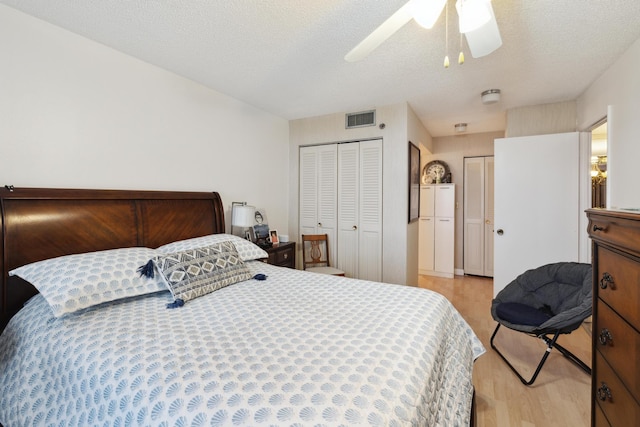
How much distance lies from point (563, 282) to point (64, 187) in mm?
3791

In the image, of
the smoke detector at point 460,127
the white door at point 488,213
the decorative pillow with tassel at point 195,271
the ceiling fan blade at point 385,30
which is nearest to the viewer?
the ceiling fan blade at point 385,30

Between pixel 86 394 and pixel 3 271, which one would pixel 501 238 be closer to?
pixel 86 394

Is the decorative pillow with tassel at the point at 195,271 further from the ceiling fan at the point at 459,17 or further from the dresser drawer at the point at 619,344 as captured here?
the dresser drawer at the point at 619,344

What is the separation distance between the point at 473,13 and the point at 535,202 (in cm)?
270

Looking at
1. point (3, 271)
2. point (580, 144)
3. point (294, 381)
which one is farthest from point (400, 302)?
point (580, 144)

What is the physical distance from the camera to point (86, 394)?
104 centimetres

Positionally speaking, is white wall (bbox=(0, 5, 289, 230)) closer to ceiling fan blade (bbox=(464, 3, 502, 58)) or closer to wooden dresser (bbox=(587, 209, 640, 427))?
ceiling fan blade (bbox=(464, 3, 502, 58))

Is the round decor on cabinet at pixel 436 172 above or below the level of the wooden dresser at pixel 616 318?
above

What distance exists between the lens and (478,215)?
4.81 m

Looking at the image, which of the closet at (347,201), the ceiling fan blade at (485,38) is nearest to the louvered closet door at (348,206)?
the closet at (347,201)

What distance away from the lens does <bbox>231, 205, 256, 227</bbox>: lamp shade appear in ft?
9.56

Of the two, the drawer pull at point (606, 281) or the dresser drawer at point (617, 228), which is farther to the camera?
the drawer pull at point (606, 281)

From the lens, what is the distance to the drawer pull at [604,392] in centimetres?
116

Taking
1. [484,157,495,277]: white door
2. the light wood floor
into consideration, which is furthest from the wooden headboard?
[484,157,495,277]: white door
